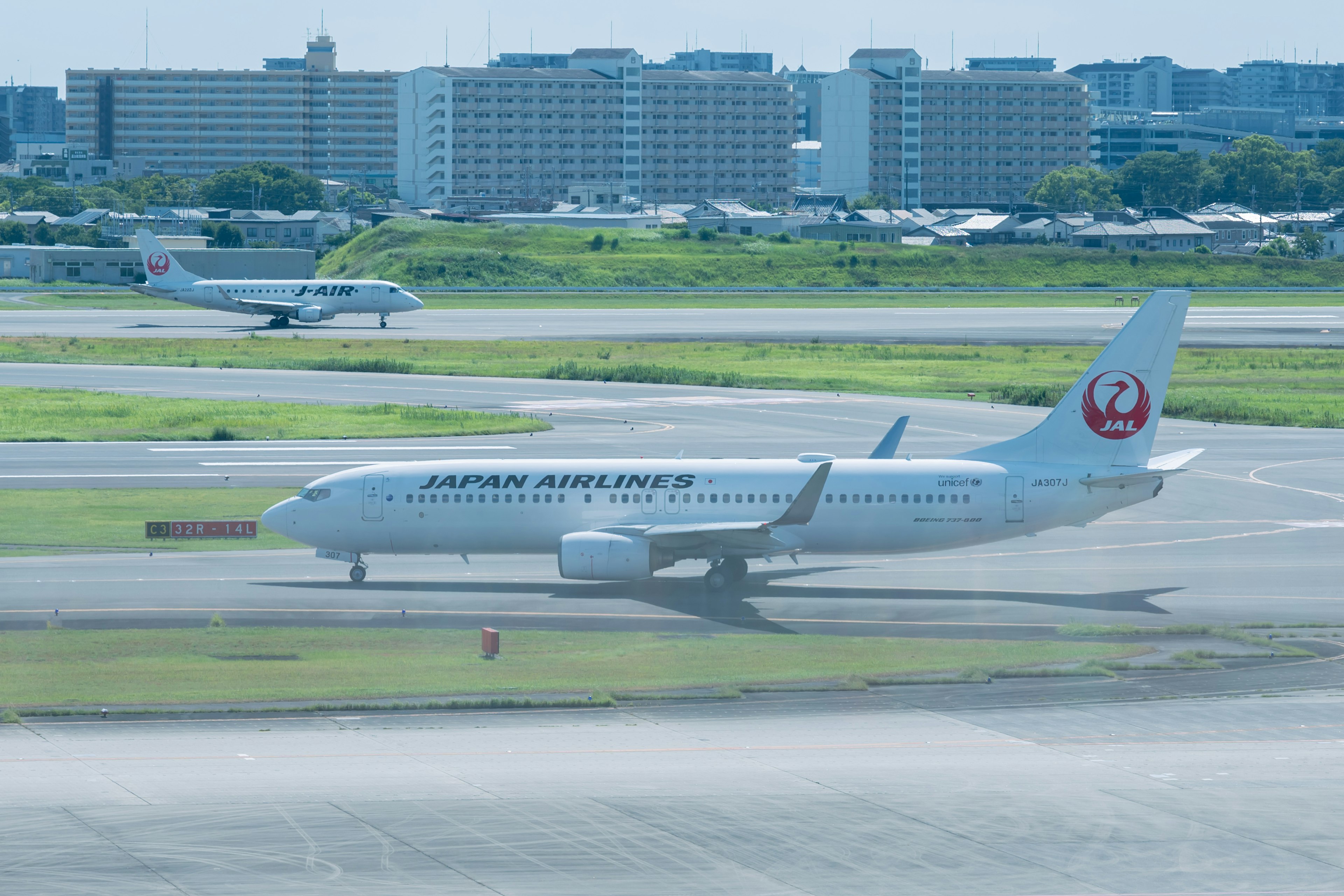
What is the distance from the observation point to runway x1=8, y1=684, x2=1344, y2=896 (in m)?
21.9

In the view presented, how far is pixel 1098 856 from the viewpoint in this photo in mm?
22812

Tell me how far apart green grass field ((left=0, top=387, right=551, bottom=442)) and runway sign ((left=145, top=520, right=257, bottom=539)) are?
23.7 meters

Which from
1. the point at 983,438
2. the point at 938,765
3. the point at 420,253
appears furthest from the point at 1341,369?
the point at 420,253

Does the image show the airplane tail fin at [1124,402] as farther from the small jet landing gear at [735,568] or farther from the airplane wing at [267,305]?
the airplane wing at [267,305]

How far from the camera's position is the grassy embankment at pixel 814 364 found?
8925 cm

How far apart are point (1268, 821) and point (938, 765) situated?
5708 mm

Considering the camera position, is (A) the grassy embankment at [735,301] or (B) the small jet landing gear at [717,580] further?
(A) the grassy embankment at [735,301]

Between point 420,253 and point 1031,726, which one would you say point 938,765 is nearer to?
point 1031,726

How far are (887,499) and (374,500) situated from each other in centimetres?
1483

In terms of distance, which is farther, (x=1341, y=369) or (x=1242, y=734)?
(x=1341, y=369)

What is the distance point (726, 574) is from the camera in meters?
44.0

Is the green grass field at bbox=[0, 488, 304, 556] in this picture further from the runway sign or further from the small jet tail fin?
the small jet tail fin

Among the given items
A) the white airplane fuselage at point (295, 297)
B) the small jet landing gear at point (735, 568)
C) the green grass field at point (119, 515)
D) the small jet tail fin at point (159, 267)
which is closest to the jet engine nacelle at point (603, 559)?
the small jet landing gear at point (735, 568)

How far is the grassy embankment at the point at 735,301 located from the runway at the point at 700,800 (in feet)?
418
